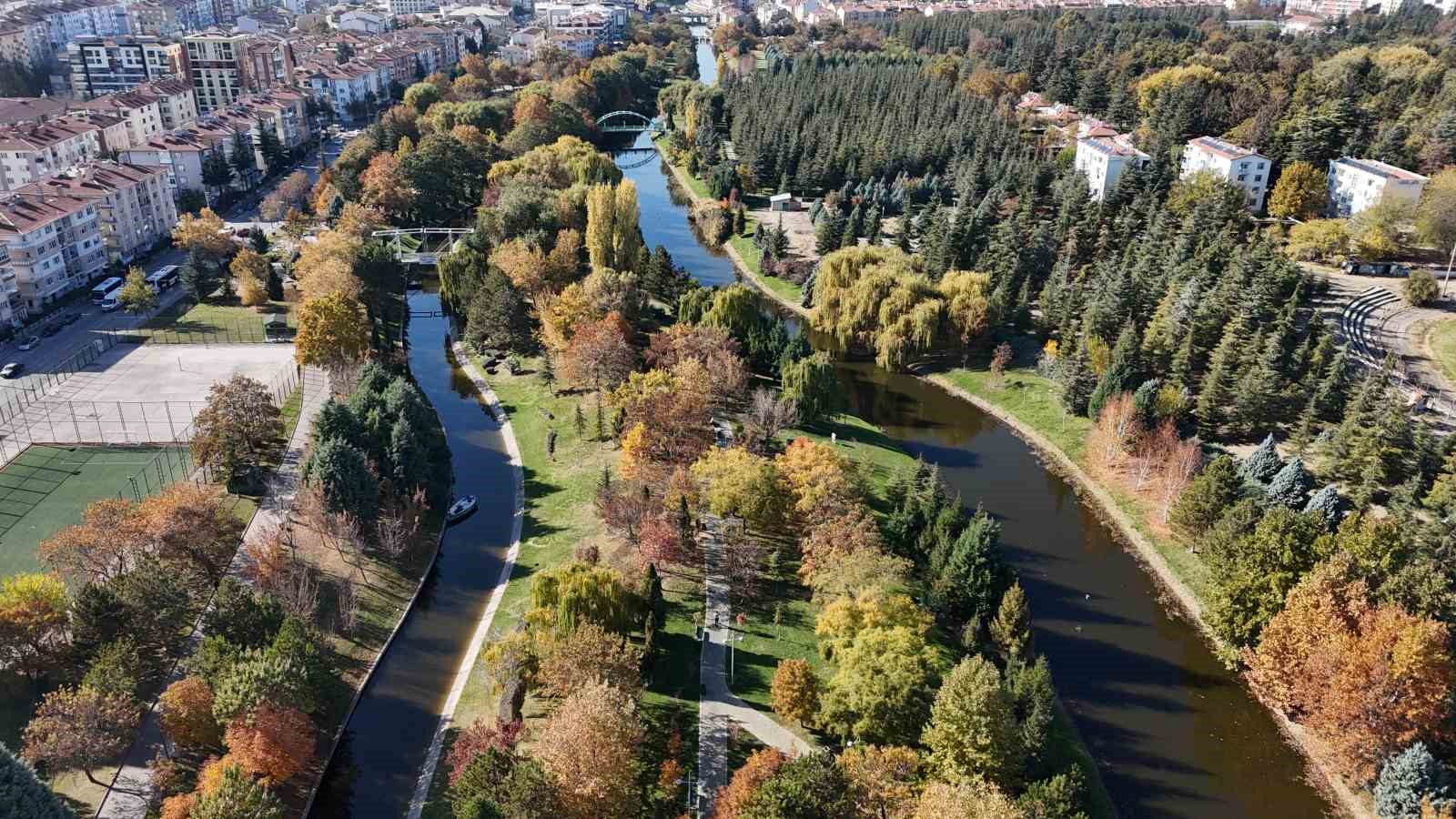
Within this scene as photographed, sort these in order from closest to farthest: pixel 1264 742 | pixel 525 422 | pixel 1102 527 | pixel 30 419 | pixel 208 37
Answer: pixel 1264 742 → pixel 1102 527 → pixel 30 419 → pixel 525 422 → pixel 208 37

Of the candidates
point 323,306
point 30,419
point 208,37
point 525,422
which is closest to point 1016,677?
point 525,422

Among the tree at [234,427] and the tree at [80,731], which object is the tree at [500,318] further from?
the tree at [80,731]

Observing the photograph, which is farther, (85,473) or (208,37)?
(208,37)

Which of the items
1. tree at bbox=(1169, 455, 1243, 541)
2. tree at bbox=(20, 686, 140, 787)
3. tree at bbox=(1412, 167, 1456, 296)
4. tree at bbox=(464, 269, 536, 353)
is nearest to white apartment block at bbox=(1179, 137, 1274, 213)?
tree at bbox=(1412, 167, 1456, 296)

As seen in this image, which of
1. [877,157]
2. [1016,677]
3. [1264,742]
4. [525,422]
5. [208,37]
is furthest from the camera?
[208,37]

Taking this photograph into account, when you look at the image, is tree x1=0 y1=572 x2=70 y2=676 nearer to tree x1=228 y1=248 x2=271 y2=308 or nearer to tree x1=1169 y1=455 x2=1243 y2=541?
tree x1=228 y1=248 x2=271 y2=308

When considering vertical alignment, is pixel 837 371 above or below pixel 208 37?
below

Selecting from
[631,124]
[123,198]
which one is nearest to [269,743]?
[123,198]

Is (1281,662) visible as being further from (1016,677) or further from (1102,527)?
(1102,527)
